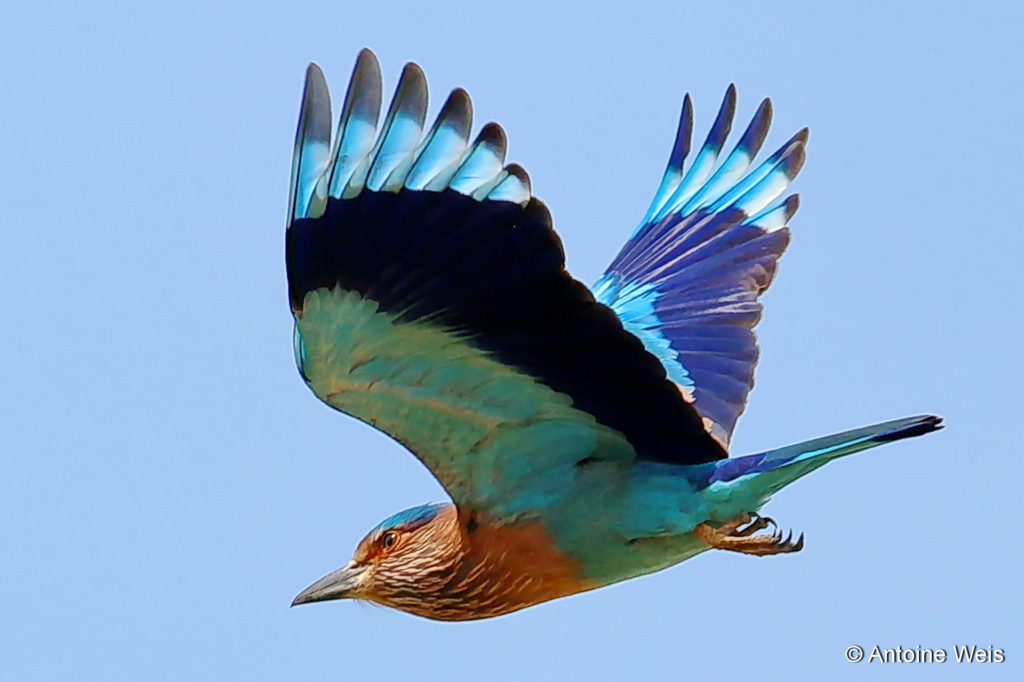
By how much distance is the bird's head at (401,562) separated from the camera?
20.0 ft

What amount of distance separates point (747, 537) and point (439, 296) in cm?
146

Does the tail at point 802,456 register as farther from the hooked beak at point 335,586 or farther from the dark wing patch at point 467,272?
the hooked beak at point 335,586

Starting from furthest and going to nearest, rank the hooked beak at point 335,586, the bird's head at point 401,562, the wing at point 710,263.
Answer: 1. the wing at point 710,263
2. the hooked beak at point 335,586
3. the bird's head at point 401,562

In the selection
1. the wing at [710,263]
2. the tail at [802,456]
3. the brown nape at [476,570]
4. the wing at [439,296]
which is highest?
the wing at [710,263]

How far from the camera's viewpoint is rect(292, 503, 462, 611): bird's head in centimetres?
611

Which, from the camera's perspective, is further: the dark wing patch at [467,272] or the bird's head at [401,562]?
the bird's head at [401,562]

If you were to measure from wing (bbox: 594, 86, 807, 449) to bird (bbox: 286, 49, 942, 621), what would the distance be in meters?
0.01

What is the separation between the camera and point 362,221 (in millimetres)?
5043

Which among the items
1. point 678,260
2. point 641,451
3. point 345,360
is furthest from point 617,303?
point 345,360

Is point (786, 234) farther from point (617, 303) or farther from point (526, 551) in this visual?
point (526, 551)

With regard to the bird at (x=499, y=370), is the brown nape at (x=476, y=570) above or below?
below

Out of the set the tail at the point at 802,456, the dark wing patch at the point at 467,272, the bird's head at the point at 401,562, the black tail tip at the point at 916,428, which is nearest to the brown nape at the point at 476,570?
the bird's head at the point at 401,562

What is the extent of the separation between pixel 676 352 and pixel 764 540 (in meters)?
1.13

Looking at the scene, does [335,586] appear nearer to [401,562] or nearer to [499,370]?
[401,562]
